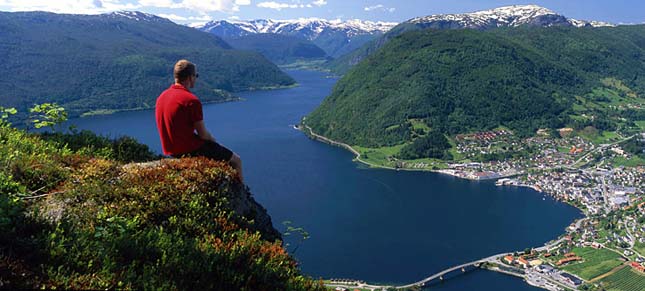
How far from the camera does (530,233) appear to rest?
150ft

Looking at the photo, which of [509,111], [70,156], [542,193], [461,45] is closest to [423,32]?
[461,45]

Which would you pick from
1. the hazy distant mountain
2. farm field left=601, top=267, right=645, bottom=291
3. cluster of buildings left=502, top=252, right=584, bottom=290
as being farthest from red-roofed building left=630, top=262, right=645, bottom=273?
the hazy distant mountain

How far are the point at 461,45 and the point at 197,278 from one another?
13316cm

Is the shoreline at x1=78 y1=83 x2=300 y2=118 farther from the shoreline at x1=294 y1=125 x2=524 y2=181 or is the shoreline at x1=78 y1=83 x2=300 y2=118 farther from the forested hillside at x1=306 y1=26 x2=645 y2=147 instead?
the shoreline at x1=294 y1=125 x2=524 y2=181

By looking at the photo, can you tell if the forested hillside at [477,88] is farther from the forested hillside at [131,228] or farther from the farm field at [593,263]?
the forested hillside at [131,228]

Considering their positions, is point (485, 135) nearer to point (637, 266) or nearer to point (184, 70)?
point (637, 266)

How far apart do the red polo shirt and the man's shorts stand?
0.05 metres

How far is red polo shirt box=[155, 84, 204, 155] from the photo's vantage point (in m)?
5.72

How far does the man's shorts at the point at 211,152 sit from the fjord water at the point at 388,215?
2036 cm

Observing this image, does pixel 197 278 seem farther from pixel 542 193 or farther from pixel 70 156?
pixel 542 193

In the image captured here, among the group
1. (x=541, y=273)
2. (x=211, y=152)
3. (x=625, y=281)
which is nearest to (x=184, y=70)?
(x=211, y=152)

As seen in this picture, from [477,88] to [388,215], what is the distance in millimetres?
70455

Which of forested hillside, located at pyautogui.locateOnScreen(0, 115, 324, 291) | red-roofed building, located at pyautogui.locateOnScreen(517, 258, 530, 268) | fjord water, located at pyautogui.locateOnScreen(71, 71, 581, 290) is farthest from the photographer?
fjord water, located at pyautogui.locateOnScreen(71, 71, 581, 290)

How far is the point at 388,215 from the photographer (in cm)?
5034
